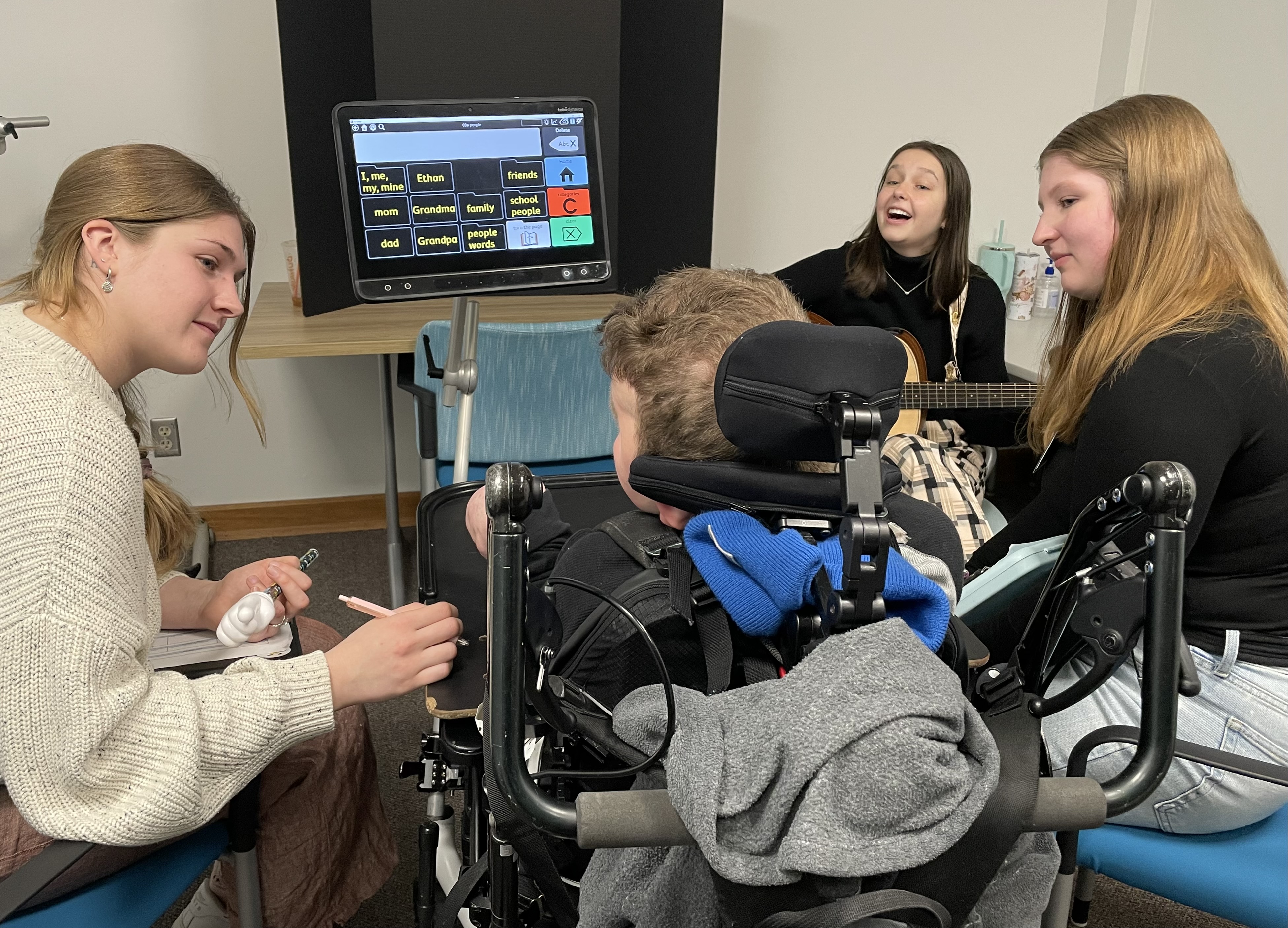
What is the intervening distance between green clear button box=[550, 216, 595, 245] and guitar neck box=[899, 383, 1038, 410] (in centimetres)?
113

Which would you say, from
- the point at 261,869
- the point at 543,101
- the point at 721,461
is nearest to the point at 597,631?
the point at 721,461

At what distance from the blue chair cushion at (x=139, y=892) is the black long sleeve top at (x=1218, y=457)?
114cm

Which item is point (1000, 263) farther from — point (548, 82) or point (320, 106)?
point (320, 106)

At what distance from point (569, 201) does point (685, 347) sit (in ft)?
2.21

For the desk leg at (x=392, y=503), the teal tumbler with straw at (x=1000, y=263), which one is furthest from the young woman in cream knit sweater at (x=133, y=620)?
the teal tumbler with straw at (x=1000, y=263)

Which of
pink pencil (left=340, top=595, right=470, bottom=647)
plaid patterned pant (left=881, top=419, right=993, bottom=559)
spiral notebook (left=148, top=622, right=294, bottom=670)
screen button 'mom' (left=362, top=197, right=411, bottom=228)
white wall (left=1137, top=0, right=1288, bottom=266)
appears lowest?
plaid patterned pant (left=881, top=419, right=993, bottom=559)

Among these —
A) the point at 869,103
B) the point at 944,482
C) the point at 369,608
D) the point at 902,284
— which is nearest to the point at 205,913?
the point at 369,608

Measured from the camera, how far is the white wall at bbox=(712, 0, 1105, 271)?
321 centimetres

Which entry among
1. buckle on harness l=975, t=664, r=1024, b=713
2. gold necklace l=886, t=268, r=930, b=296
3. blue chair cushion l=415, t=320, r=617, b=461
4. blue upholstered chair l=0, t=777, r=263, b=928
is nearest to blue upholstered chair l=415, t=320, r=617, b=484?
blue chair cushion l=415, t=320, r=617, b=461

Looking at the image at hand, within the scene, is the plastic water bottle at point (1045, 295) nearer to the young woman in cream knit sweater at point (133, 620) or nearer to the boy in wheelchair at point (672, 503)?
the boy in wheelchair at point (672, 503)

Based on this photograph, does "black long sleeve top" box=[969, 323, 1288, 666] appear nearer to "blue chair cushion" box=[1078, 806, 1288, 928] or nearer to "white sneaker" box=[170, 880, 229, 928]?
"blue chair cushion" box=[1078, 806, 1288, 928]

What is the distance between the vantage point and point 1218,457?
3.97ft

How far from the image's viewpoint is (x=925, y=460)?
6.97 feet

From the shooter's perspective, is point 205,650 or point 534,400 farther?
point 534,400
